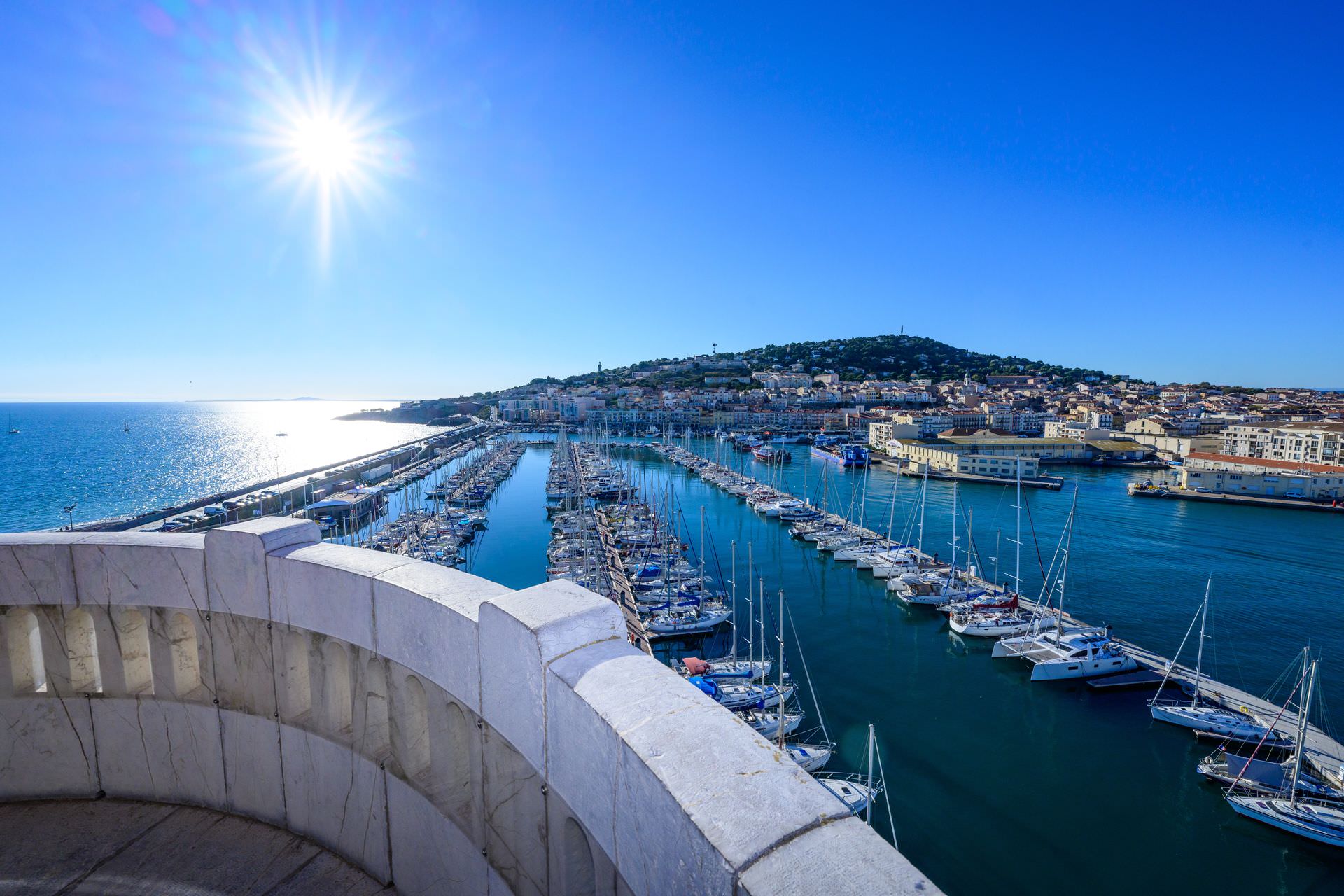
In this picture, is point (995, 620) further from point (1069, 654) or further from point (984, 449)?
point (984, 449)

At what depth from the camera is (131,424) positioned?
408ft

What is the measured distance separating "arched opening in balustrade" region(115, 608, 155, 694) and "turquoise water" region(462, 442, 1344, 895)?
32.2ft

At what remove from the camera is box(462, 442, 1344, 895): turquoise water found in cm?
920

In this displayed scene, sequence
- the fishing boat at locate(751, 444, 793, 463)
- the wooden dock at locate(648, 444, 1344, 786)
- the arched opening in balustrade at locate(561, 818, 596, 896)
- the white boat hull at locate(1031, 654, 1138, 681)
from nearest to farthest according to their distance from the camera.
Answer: the arched opening in balustrade at locate(561, 818, 596, 896)
the wooden dock at locate(648, 444, 1344, 786)
the white boat hull at locate(1031, 654, 1138, 681)
the fishing boat at locate(751, 444, 793, 463)

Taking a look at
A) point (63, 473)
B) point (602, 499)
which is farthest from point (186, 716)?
point (63, 473)

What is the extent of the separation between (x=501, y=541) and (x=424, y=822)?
27490mm

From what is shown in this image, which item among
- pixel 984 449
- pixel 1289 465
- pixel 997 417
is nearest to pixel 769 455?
pixel 984 449

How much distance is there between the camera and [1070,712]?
13.3 metres

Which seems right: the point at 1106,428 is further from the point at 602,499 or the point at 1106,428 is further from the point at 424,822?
the point at 424,822

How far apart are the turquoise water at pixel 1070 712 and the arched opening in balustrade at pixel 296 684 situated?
31.1ft

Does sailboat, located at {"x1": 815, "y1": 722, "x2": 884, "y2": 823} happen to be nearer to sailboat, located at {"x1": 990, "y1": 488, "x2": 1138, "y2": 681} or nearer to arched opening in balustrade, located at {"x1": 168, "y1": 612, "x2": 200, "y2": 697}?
sailboat, located at {"x1": 990, "y1": 488, "x2": 1138, "y2": 681}

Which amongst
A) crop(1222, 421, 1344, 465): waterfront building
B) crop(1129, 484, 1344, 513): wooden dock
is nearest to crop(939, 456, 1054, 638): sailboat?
crop(1129, 484, 1344, 513): wooden dock

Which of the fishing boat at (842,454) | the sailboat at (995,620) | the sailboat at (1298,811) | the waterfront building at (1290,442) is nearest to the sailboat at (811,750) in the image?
the sailboat at (1298,811)

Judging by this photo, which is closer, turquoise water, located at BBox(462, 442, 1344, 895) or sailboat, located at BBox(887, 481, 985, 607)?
turquoise water, located at BBox(462, 442, 1344, 895)
